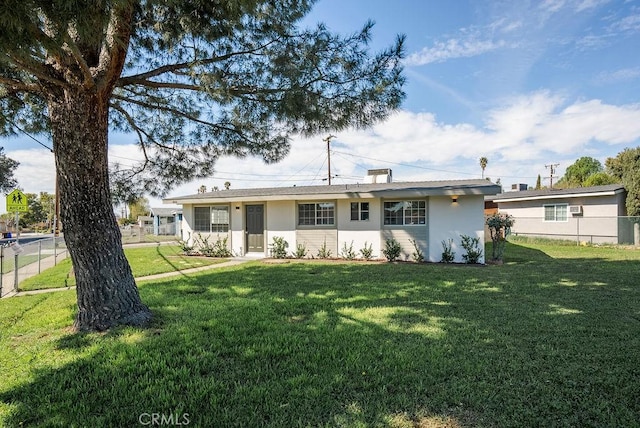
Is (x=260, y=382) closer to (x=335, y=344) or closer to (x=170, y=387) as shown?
(x=170, y=387)

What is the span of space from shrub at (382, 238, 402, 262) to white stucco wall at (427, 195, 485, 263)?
1.08 meters

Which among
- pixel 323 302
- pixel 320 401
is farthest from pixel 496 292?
pixel 320 401

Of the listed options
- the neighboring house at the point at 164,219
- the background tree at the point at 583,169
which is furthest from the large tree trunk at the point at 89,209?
the background tree at the point at 583,169

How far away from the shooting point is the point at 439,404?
8.46 ft

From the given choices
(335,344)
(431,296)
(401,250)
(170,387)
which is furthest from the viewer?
(401,250)

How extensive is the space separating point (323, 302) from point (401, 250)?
6.43 meters

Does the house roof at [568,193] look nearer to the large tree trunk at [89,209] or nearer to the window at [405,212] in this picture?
the window at [405,212]

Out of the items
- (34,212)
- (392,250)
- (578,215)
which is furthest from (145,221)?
(578,215)

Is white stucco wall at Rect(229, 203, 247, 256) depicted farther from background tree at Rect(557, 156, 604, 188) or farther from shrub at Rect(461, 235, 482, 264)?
background tree at Rect(557, 156, 604, 188)

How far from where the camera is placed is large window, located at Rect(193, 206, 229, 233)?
14.3 meters

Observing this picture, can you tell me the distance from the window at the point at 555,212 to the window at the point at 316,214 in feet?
47.8

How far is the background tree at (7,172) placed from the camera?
1168 inches

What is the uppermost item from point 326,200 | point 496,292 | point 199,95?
point 199,95

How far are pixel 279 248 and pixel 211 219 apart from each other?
376cm
